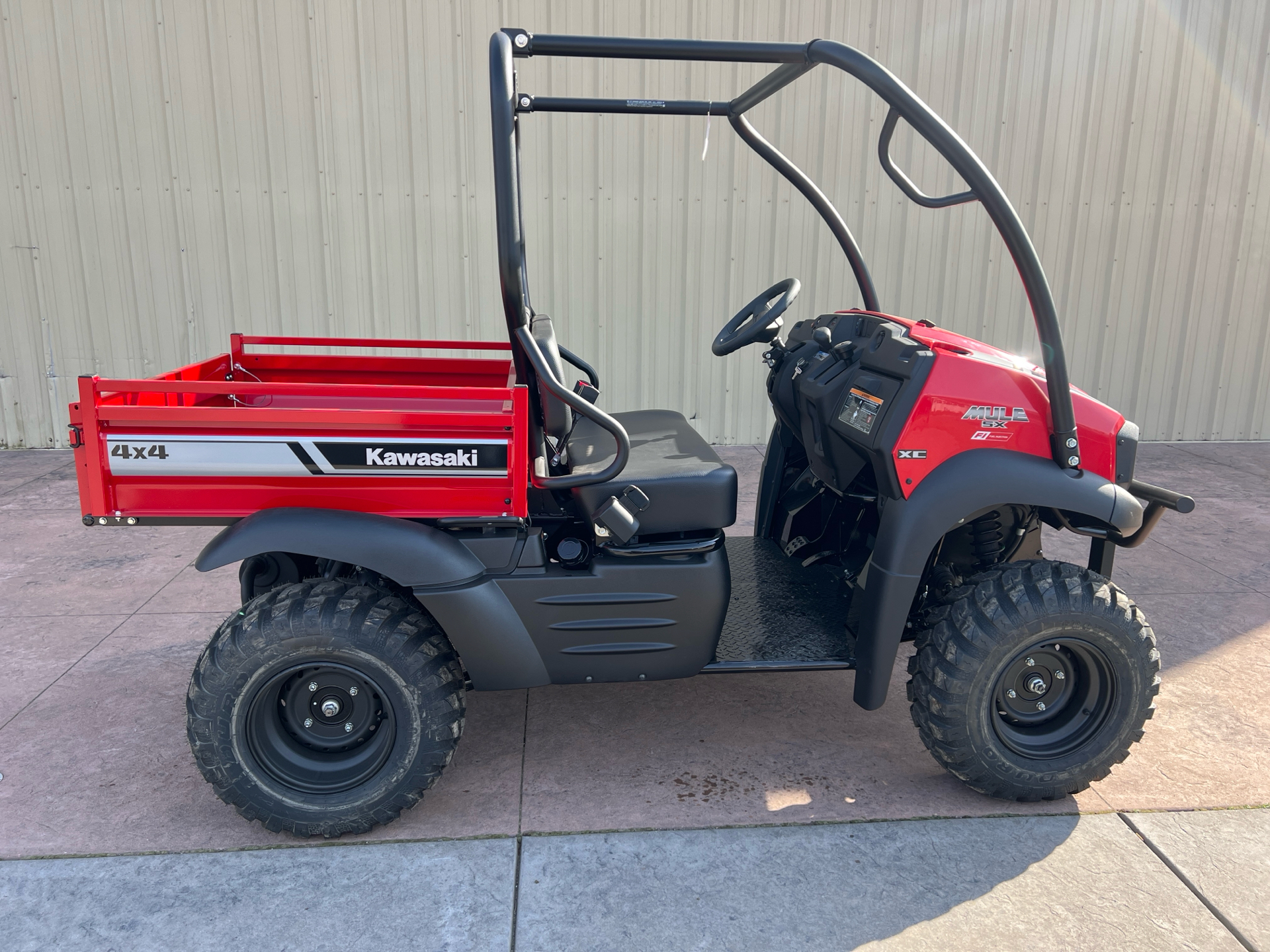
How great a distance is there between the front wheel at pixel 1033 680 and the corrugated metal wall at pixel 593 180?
4.06 metres

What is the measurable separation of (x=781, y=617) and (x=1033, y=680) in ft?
2.36

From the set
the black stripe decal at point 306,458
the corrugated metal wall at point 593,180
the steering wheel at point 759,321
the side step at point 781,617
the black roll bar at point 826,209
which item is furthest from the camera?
the corrugated metal wall at point 593,180

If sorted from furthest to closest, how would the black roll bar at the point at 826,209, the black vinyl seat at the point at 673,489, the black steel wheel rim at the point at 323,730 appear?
1. the black roll bar at the point at 826,209
2. the black vinyl seat at the point at 673,489
3. the black steel wheel rim at the point at 323,730

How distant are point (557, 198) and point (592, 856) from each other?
4.73 meters

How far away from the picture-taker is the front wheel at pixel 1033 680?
93.7 inches

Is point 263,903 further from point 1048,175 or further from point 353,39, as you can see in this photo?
point 1048,175

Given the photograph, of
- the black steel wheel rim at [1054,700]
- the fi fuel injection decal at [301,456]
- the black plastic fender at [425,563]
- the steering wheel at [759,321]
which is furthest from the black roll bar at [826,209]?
the black plastic fender at [425,563]

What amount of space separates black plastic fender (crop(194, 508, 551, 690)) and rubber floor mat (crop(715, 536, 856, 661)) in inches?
23.7

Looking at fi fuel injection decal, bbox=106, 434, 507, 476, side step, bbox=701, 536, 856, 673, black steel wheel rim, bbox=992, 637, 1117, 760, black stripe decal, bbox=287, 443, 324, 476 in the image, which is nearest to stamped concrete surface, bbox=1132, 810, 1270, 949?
black steel wheel rim, bbox=992, 637, 1117, 760

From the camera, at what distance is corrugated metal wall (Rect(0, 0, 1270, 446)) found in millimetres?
5781

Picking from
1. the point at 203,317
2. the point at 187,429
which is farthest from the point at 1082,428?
the point at 203,317

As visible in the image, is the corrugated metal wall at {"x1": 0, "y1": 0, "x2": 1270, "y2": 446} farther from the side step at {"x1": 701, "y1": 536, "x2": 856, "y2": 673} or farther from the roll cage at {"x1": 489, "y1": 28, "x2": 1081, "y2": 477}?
the roll cage at {"x1": 489, "y1": 28, "x2": 1081, "y2": 477}

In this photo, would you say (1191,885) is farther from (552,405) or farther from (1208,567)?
(1208,567)

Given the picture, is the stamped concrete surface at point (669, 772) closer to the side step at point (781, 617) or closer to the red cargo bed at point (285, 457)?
the side step at point (781, 617)
